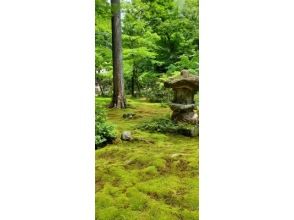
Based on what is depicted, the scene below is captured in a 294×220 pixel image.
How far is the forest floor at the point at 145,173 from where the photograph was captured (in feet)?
9.28

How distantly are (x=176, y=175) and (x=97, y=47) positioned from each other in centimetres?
115

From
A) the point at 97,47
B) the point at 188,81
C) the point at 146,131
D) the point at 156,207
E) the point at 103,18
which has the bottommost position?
the point at 156,207

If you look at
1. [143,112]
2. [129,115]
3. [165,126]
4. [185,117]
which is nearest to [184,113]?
[185,117]

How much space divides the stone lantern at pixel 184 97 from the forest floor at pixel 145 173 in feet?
0.36

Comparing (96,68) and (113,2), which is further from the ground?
(113,2)

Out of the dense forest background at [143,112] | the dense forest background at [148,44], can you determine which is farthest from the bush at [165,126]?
the dense forest background at [148,44]

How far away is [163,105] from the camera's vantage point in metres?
3.12

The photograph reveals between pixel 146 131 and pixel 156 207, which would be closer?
pixel 156 207

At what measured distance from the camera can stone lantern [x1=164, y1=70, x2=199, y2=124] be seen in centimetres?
300

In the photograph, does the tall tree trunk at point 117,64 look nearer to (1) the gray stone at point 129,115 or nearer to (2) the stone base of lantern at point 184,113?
(1) the gray stone at point 129,115

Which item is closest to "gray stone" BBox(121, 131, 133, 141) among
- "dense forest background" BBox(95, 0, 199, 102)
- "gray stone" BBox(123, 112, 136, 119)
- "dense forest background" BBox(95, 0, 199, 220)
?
"dense forest background" BBox(95, 0, 199, 220)

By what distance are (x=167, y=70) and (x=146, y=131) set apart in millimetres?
513

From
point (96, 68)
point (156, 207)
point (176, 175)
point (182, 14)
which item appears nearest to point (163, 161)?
point (176, 175)
